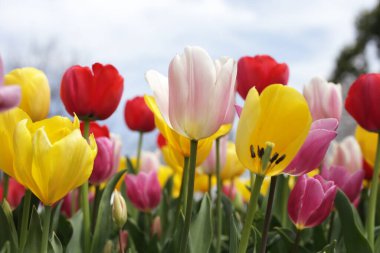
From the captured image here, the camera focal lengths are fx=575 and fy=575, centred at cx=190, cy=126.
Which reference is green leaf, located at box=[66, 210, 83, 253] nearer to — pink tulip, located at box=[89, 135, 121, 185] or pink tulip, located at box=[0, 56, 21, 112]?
pink tulip, located at box=[89, 135, 121, 185]

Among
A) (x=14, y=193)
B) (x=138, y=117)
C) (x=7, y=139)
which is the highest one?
(x=7, y=139)

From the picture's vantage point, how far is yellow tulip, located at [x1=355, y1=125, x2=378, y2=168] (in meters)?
1.65

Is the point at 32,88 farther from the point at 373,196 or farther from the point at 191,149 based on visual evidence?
the point at 373,196

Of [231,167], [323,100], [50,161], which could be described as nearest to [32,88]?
[50,161]

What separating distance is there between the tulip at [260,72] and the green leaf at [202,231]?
0.82 ft

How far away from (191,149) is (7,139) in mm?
283

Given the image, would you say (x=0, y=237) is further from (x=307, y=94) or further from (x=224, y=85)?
(x=307, y=94)

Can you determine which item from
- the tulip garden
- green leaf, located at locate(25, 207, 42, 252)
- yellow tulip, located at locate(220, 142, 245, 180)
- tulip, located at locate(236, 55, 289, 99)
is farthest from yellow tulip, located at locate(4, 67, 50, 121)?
yellow tulip, located at locate(220, 142, 245, 180)

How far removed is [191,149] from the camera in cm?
80

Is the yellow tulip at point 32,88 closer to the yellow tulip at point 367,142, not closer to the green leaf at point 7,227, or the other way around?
the green leaf at point 7,227

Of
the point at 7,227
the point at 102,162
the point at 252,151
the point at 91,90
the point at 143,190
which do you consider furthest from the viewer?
the point at 143,190

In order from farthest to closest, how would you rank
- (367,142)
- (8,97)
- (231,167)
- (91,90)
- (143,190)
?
(231,167)
(367,142)
(143,190)
(91,90)
(8,97)

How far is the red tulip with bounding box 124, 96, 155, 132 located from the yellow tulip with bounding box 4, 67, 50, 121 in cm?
55

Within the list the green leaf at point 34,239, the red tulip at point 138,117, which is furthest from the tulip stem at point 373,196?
the red tulip at point 138,117
